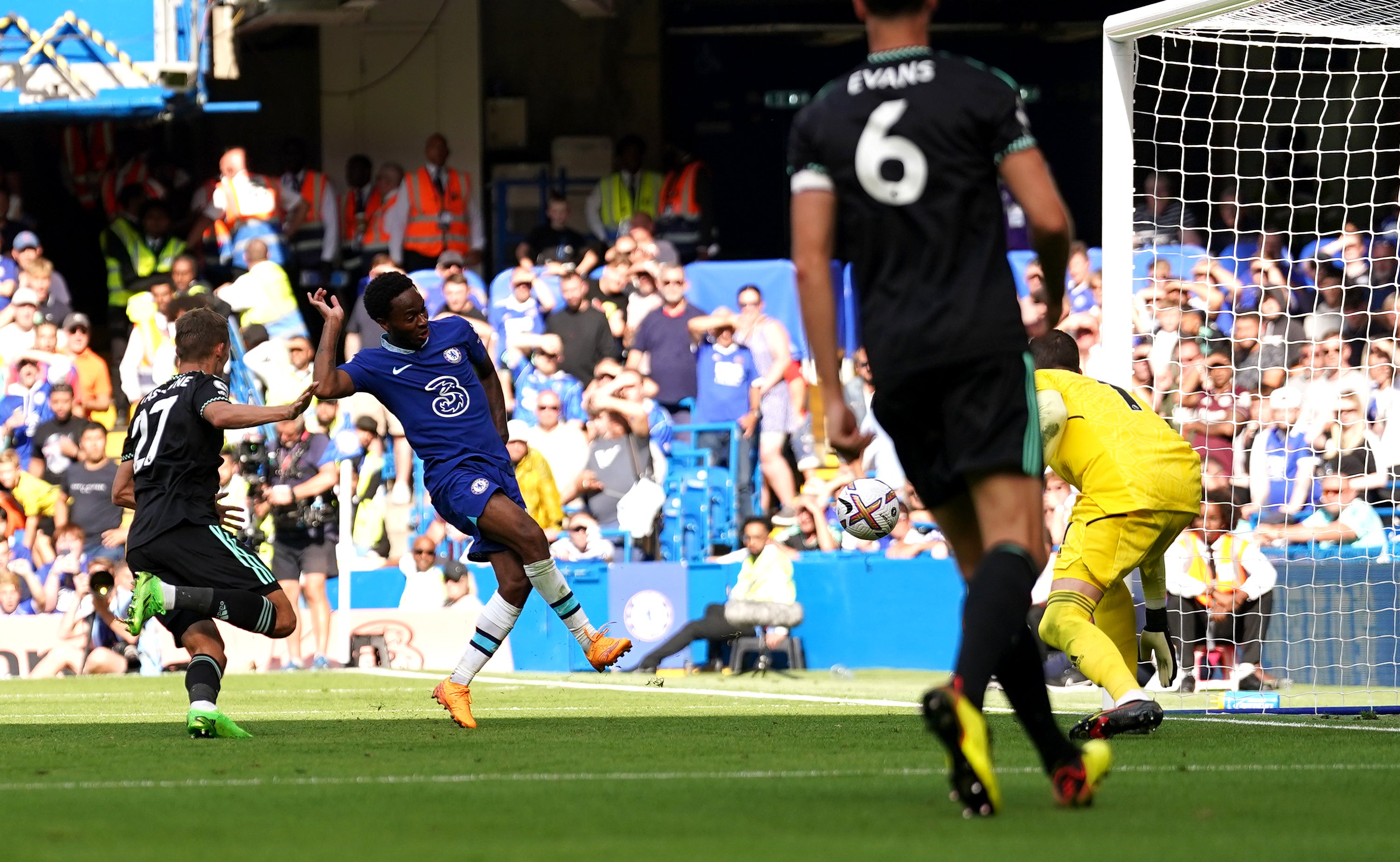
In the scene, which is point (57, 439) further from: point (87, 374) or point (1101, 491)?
point (1101, 491)

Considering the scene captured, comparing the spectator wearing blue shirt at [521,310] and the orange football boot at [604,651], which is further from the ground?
the spectator wearing blue shirt at [521,310]

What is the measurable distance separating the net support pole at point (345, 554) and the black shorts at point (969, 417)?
11.3 metres

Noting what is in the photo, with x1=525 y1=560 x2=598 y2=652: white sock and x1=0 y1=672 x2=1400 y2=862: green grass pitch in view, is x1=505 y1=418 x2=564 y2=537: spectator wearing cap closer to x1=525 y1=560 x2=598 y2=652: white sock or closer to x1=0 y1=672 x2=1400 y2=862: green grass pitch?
x1=0 y1=672 x2=1400 y2=862: green grass pitch

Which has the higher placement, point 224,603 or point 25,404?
point 25,404

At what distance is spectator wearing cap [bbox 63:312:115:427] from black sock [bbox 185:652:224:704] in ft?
34.2

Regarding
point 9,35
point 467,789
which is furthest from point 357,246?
point 467,789

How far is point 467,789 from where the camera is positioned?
215 inches

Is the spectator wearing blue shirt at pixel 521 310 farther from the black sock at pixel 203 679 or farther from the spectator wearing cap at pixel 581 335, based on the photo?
the black sock at pixel 203 679

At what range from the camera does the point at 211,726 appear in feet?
25.8

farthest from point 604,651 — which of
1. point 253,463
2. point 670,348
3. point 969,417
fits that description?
point 670,348

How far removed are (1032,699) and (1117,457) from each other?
312 centimetres

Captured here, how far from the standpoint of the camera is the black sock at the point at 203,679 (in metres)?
7.89

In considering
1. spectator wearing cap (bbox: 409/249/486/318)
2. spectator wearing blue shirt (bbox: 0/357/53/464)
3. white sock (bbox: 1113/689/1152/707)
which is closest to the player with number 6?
white sock (bbox: 1113/689/1152/707)

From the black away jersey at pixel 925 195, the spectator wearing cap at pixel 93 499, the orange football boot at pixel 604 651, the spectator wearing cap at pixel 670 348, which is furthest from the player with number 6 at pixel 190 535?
the spectator wearing cap at pixel 670 348
